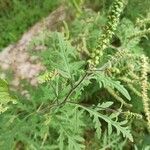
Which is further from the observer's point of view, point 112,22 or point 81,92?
point 81,92

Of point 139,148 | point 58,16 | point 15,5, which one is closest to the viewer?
point 139,148

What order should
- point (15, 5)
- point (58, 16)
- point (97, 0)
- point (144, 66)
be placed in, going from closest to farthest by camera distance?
1. point (144, 66)
2. point (97, 0)
3. point (58, 16)
4. point (15, 5)

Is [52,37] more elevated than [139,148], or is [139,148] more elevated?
[52,37]

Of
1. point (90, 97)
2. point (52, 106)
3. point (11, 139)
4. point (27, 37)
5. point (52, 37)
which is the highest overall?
point (27, 37)

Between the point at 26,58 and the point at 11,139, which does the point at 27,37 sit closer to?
the point at 26,58

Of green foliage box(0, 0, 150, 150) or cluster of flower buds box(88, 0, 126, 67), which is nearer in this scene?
cluster of flower buds box(88, 0, 126, 67)

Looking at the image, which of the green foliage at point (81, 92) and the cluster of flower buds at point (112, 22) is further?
the green foliage at point (81, 92)

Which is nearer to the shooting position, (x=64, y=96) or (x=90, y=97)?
(x=64, y=96)

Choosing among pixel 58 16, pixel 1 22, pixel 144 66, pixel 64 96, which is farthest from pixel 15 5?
pixel 144 66

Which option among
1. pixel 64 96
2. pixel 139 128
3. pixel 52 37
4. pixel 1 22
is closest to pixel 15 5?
pixel 1 22
